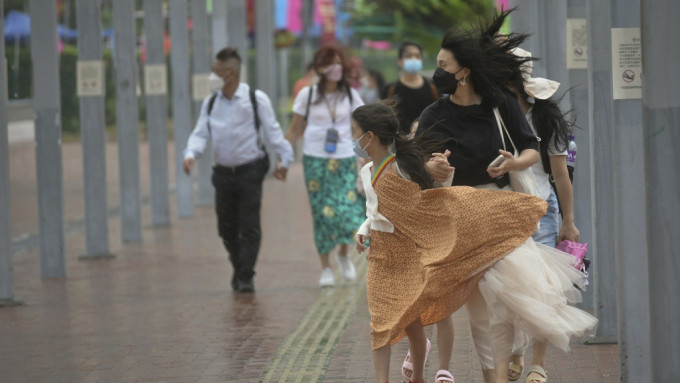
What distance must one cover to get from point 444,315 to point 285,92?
26.8m

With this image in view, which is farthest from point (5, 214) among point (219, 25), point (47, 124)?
point (219, 25)

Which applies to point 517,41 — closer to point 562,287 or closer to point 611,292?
point 562,287

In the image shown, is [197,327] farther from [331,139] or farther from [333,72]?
[333,72]

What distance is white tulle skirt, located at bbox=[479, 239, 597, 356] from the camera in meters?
6.05

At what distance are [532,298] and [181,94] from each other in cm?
1332

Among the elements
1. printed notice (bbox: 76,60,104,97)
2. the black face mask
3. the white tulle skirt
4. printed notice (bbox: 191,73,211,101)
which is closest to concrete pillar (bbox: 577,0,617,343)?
the black face mask

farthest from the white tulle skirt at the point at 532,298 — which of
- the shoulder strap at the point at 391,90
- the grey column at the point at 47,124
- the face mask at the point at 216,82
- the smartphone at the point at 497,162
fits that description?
the shoulder strap at the point at 391,90

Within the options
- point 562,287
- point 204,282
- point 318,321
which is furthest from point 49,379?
point 204,282

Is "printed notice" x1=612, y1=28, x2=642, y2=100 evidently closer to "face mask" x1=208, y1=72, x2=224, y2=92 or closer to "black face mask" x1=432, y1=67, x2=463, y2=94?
"black face mask" x1=432, y1=67, x2=463, y2=94

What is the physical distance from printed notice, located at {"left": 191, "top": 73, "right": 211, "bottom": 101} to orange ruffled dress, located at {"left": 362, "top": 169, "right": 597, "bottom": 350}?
502 inches

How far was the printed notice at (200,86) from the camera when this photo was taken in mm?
19031

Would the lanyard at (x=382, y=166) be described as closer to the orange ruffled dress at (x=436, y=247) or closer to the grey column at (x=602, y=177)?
the orange ruffled dress at (x=436, y=247)

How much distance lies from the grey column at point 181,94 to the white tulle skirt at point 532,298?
12.6 m

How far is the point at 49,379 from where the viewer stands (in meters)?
7.68
